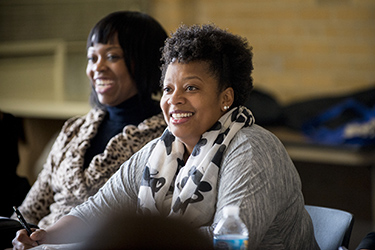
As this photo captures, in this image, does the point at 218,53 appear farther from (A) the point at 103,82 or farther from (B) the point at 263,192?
(A) the point at 103,82

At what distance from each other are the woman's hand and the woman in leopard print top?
16.9 inches

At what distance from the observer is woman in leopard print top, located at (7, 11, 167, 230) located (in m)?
2.10

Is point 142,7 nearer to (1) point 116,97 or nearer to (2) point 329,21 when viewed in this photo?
(2) point 329,21

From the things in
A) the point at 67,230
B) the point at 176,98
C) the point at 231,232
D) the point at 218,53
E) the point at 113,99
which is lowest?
the point at 67,230

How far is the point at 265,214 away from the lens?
1404 mm

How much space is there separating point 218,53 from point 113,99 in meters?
0.72

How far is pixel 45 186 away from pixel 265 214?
1168mm

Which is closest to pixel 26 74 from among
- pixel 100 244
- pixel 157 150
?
pixel 157 150

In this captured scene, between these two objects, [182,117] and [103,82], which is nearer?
[182,117]

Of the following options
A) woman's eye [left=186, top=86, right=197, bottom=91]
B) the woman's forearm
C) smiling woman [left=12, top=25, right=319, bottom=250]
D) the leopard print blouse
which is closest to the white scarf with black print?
smiling woman [left=12, top=25, right=319, bottom=250]

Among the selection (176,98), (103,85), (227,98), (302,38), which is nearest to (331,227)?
(227,98)

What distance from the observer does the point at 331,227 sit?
169cm

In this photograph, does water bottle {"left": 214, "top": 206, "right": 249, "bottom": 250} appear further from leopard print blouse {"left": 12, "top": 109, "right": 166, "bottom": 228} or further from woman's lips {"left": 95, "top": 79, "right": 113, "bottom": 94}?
woman's lips {"left": 95, "top": 79, "right": 113, "bottom": 94}

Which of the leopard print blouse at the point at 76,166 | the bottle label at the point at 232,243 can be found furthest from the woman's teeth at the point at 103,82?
the bottle label at the point at 232,243
